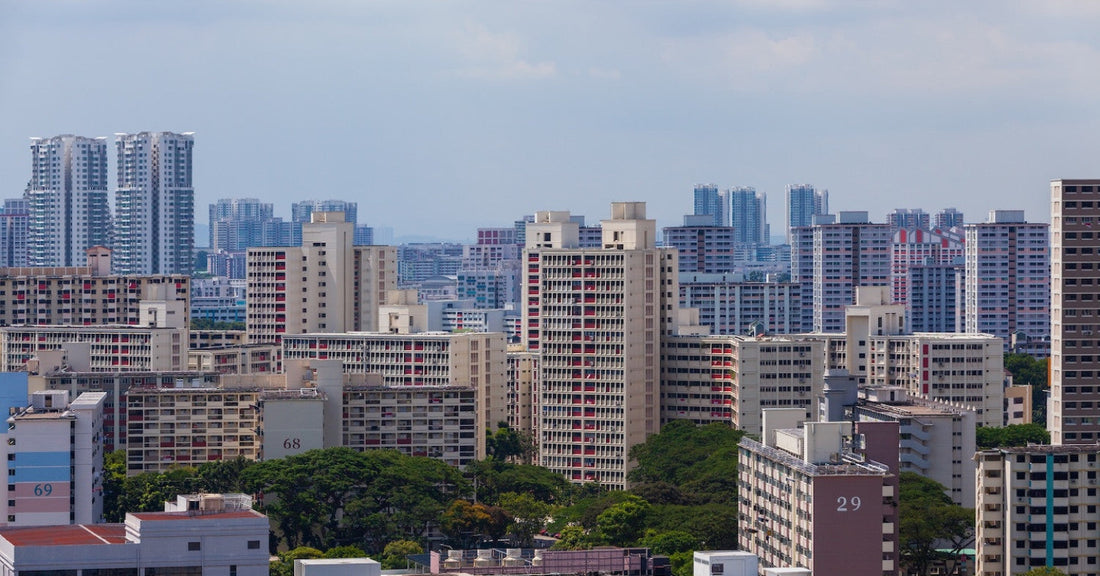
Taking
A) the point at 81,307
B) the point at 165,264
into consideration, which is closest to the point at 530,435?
the point at 81,307

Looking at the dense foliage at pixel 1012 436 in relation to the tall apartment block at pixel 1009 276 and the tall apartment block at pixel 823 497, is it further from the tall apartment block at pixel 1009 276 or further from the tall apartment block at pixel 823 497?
the tall apartment block at pixel 1009 276

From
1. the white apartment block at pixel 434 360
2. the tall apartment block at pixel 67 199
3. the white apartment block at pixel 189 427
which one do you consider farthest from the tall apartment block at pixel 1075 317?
the tall apartment block at pixel 67 199

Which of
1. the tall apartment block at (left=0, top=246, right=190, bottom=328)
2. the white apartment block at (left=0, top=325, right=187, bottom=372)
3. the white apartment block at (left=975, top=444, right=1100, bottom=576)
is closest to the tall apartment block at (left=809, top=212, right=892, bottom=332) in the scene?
the tall apartment block at (left=0, top=246, right=190, bottom=328)

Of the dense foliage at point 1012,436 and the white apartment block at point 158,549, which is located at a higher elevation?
the white apartment block at point 158,549

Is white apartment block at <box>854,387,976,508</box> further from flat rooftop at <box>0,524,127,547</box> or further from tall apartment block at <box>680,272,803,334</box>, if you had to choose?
tall apartment block at <box>680,272,803,334</box>

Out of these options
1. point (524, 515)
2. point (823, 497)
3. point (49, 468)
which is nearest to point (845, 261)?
point (524, 515)

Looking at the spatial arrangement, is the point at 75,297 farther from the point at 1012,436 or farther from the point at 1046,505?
the point at 1046,505
